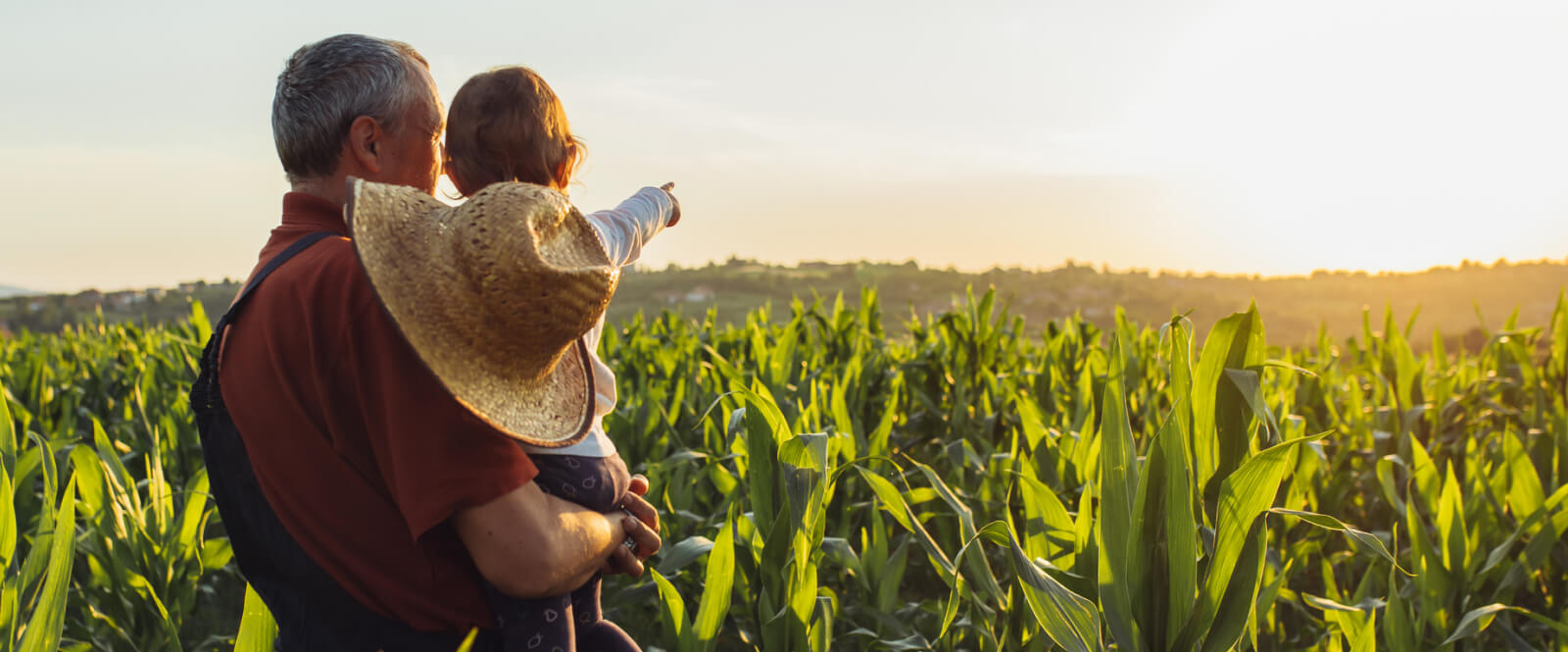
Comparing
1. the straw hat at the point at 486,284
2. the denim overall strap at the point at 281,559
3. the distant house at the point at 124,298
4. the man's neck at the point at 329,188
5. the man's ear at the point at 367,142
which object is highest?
the man's ear at the point at 367,142

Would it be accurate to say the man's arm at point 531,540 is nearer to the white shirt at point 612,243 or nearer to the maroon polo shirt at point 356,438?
the maroon polo shirt at point 356,438

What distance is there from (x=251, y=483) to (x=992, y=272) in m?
27.8

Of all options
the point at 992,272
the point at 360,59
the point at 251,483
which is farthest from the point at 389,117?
the point at 992,272

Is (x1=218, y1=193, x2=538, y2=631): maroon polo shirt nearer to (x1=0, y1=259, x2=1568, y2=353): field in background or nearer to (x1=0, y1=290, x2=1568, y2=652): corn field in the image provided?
(x1=0, y1=290, x2=1568, y2=652): corn field

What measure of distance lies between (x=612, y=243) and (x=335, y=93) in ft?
1.58

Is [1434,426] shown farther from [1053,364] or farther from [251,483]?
[251,483]

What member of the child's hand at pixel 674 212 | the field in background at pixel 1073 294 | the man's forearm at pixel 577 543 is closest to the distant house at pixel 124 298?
the field in background at pixel 1073 294

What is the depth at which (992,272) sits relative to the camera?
91.9ft

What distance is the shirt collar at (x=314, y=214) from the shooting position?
1241 millimetres

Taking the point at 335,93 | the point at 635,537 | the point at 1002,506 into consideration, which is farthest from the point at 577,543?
the point at 1002,506

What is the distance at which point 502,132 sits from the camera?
146 cm

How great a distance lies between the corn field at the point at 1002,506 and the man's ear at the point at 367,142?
2.12 ft

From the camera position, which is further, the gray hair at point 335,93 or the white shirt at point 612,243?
Answer: the white shirt at point 612,243

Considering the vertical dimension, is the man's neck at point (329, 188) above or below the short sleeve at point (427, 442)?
above
